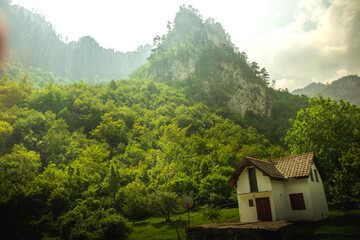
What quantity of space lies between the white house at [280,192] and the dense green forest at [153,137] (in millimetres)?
2623

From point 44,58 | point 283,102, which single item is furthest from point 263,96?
point 44,58

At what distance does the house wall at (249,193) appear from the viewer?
73.3ft

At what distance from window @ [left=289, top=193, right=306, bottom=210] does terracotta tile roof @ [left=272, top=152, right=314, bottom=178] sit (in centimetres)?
189

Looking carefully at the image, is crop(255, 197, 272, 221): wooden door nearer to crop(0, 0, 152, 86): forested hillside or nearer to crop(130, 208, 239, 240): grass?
crop(130, 208, 239, 240): grass

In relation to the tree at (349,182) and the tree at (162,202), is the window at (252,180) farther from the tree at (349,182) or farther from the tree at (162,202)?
the tree at (162,202)

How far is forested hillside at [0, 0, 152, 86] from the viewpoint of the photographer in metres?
142

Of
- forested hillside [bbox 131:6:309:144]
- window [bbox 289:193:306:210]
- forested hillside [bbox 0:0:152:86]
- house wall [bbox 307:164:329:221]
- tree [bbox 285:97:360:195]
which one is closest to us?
house wall [bbox 307:164:329:221]

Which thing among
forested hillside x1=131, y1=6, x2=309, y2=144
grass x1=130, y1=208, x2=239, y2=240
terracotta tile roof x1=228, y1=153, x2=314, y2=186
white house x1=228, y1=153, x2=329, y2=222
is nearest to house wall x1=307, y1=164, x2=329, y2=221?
white house x1=228, y1=153, x2=329, y2=222

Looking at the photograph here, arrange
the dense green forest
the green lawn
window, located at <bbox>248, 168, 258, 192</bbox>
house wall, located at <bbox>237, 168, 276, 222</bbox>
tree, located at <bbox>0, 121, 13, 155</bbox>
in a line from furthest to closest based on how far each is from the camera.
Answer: tree, located at <bbox>0, 121, 13, 155</bbox> < the dense green forest < window, located at <bbox>248, 168, 258, 192</bbox> < house wall, located at <bbox>237, 168, 276, 222</bbox> < the green lawn

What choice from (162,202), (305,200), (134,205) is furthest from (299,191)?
(134,205)

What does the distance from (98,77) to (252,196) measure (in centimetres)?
17055

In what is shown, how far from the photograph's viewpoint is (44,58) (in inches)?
5935

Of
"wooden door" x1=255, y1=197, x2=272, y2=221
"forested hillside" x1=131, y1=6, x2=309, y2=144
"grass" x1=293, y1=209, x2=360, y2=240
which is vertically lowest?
"grass" x1=293, y1=209, x2=360, y2=240

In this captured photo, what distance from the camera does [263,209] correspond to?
22.4 meters
